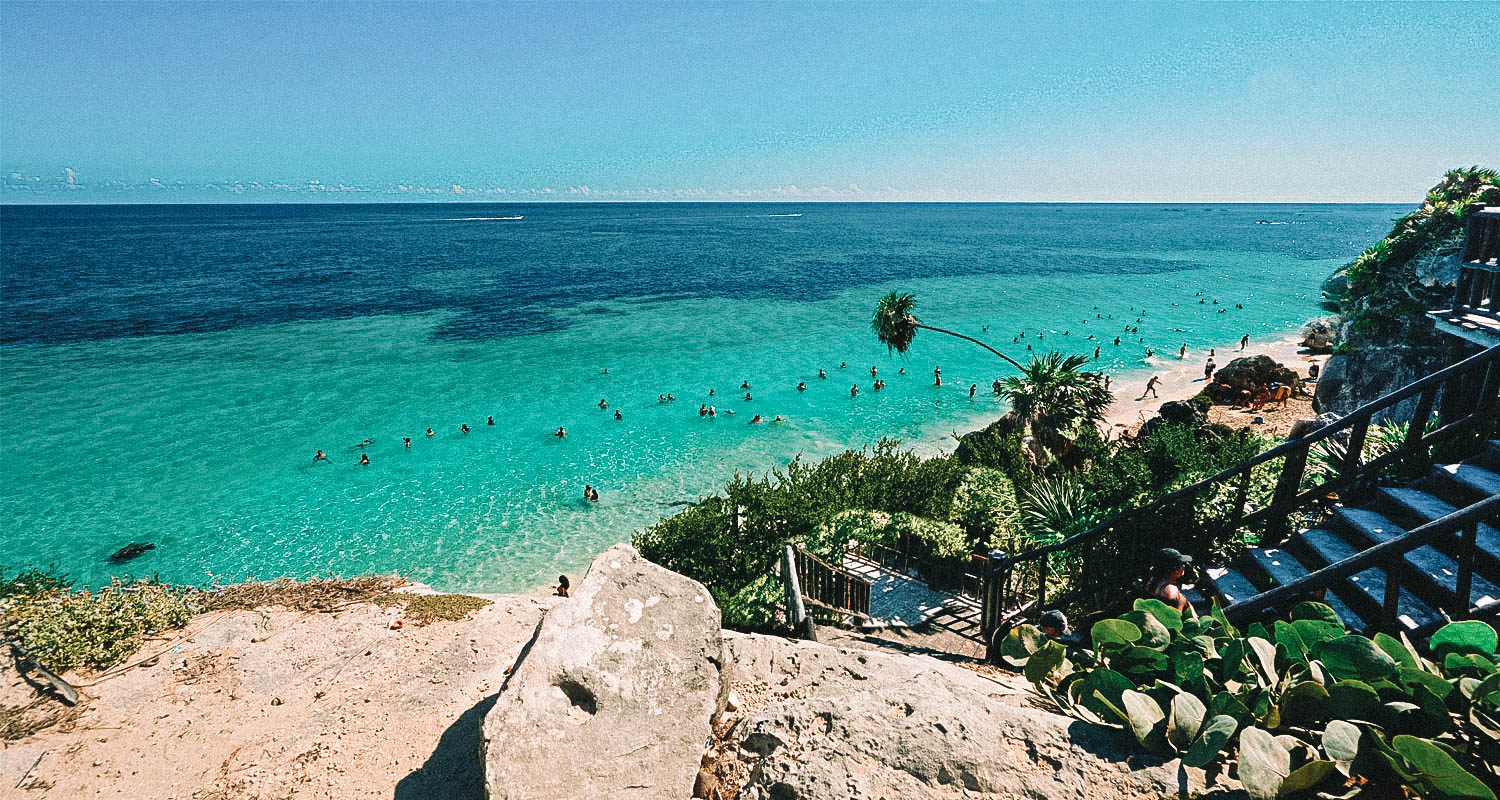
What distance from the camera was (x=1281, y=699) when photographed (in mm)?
3762

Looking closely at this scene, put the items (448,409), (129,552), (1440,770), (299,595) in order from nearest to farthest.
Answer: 1. (1440,770)
2. (299,595)
3. (129,552)
4. (448,409)

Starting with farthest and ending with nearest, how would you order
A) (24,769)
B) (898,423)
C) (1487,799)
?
(898,423), (24,769), (1487,799)

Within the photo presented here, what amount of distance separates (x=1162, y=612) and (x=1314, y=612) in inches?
37.3

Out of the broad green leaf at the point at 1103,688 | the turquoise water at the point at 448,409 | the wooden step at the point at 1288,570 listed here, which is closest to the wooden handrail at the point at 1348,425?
the wooden step at the point at 1288,570

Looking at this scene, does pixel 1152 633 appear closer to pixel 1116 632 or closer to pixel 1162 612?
pixel 1116 632

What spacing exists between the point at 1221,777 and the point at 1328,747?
66cm

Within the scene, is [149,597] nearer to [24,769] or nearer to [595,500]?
[24,769]

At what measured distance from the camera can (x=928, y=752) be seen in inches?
172

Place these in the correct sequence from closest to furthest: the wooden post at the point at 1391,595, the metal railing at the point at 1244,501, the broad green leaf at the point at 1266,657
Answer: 1. the broad green leaf at the point at 1266,657
2. the wooden post at the point at 1391,595
3. the metal railing at the point at 1244,501

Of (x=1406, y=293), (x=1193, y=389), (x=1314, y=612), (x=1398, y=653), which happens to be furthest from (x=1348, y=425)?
(x=1193, y=389)

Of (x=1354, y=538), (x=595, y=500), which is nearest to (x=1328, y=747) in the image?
(x=1354, y=538)

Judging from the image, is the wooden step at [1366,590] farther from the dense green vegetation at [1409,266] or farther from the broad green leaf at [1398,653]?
the dense green vegetation at [1409,266]

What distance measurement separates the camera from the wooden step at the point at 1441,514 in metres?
5.64

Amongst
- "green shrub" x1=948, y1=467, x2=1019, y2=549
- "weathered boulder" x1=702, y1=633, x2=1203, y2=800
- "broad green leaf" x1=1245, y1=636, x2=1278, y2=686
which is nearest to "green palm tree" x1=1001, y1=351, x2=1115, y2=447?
"green shrub" x1=948, y1=467, x2=1019, y2=549
